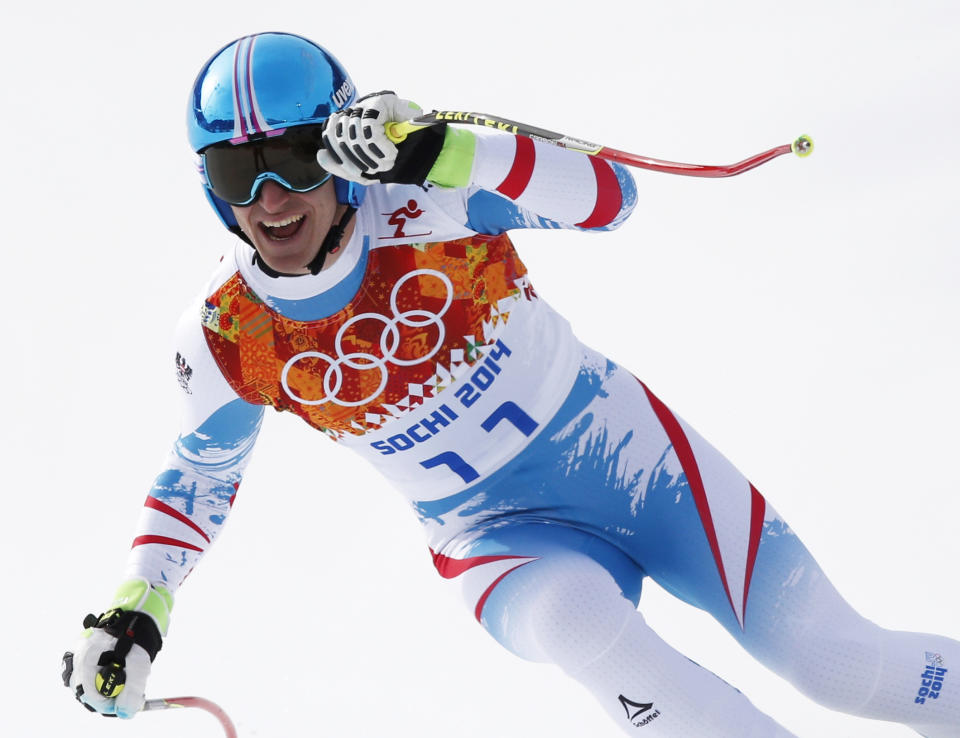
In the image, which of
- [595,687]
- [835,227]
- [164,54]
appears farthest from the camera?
[164,54]

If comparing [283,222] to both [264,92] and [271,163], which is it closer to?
[271,163]

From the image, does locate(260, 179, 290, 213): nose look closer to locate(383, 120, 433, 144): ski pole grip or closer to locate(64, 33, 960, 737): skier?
locate(64, 33, 960, 737): skier

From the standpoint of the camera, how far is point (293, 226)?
2.84 meters

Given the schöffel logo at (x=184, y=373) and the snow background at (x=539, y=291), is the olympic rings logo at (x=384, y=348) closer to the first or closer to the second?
the schöffel logo at (x=184, y=373)

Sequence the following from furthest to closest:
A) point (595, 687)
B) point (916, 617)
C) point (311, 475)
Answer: point (311, 475) < point (916, 617) < point (595, 687)

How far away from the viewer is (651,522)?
306 centimetres

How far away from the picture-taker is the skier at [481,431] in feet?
8.93

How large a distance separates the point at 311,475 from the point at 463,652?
1.43 m

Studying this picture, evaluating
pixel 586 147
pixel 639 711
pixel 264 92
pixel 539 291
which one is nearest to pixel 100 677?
pixel 639 711

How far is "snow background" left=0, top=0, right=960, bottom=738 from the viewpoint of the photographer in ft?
13.6

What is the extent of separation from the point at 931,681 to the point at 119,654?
1822 mm

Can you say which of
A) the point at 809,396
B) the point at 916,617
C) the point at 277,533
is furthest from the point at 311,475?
the point at 916,617

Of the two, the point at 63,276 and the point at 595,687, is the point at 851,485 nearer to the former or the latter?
the point at 595,687

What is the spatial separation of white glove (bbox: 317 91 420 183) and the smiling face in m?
0.31
